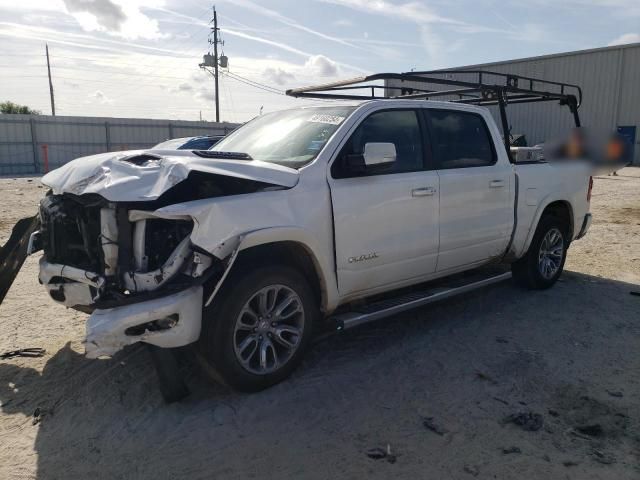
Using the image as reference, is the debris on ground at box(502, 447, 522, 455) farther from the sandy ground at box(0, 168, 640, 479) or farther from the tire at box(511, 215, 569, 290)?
the tire at box(511, 215, 569, 290)

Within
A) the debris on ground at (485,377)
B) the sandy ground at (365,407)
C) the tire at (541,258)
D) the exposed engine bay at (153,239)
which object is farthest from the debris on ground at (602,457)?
the tire at (541,258)

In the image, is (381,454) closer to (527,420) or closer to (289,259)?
(527,420)

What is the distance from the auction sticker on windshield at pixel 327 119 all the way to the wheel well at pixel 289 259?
1.09 meters

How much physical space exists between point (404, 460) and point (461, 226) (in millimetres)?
2491

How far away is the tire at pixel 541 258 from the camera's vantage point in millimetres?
6086

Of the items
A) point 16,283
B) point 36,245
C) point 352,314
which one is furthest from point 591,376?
point 16,283

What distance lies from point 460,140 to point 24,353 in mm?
4162

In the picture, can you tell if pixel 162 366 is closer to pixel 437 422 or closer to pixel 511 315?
pixel 437 422

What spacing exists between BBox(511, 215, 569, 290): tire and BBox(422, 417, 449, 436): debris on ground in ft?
10.6

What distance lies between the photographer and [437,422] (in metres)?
3.40

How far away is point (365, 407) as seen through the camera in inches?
140

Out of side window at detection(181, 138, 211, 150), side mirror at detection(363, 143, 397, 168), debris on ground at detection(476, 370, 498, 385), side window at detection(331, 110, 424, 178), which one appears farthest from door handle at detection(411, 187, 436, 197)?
side window at detection(181, 138, 211, 150)

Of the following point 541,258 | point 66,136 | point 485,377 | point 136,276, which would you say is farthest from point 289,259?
point 66,136

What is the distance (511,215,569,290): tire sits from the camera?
6.09 meters
